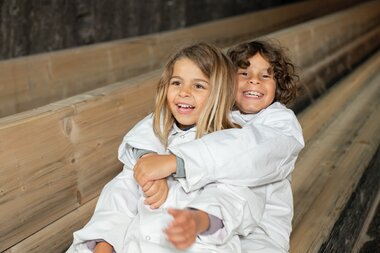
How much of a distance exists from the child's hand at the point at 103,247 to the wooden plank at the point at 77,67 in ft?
4.99

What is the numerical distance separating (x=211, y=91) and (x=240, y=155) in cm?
22

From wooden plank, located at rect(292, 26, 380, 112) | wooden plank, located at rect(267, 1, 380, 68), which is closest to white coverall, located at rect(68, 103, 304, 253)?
wooden plank, located at rect(292, 26, 380, 112)

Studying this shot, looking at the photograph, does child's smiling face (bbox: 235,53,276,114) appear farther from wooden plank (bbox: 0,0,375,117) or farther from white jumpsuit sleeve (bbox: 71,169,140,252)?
wooden plank (bbox: 0,0,375,117)

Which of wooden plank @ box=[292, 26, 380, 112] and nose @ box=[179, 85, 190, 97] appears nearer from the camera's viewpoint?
nose @ box=[179, 85, 190, 97]

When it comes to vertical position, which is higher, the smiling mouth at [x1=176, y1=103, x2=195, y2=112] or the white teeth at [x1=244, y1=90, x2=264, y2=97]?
the white teeth at [x1=244, y1=90, x2=264, y2=97]

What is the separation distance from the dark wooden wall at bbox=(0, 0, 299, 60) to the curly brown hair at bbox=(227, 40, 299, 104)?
2294mm

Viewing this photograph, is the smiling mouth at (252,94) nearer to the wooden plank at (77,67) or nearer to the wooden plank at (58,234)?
the wooden plank at (58,234)

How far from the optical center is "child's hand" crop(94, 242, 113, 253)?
148 centimetres

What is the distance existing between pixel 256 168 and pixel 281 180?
8.4 inches

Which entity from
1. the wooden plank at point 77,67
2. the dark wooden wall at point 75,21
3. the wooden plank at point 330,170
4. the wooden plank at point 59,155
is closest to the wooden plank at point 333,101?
the wooden plank at point 330,170

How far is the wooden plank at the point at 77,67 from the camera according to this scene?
9.27 feet

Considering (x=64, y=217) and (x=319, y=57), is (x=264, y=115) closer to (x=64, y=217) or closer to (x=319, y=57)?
(x=64, y=217)

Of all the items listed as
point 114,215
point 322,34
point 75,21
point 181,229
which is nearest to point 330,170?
point 114,215

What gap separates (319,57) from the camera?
14.7 ft
